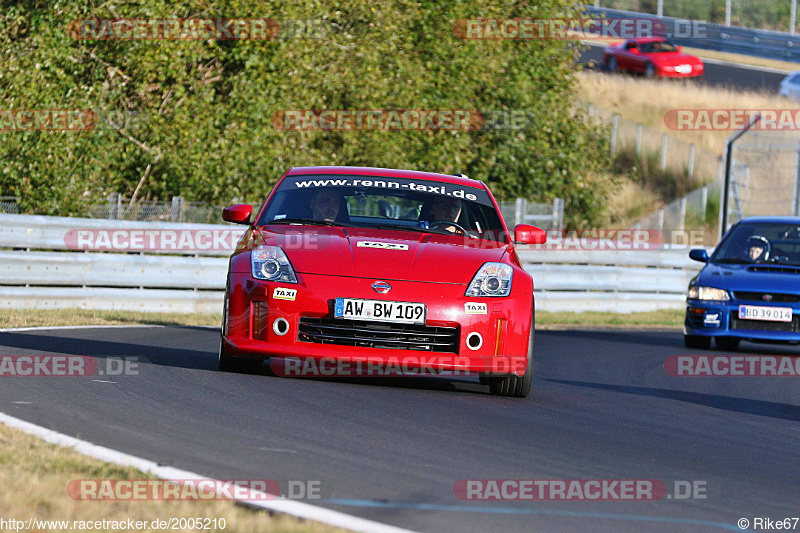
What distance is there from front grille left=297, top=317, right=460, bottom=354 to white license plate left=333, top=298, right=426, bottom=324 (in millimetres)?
39

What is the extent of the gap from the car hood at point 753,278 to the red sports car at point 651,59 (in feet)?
113

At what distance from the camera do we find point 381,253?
8.02 metres

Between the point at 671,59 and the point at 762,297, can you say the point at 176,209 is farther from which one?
the point at 671,59

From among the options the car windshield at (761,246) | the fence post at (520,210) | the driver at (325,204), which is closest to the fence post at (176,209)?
the fence post at (520,210)

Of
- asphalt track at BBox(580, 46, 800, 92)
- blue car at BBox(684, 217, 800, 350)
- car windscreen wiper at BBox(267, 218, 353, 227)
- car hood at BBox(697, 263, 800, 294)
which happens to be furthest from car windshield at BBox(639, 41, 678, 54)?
car windscreen wiper at BBox(267, 218, 353, 227)

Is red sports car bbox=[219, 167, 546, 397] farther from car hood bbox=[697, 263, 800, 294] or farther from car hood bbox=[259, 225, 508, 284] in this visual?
car hood bbox=[697, 263, 800, 294]

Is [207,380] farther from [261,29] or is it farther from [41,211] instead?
[261,29]

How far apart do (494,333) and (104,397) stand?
241 centimetres

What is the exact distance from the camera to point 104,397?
6.89 meters

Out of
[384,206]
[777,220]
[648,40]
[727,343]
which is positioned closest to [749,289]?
[727,343]

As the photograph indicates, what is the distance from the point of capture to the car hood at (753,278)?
14.1 meters

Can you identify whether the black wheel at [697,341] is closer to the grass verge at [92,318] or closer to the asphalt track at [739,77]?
the grass verge at [92,318]

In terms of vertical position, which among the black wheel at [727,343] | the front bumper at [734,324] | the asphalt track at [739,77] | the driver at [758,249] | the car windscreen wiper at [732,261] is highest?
the asphalt track at [739,77]

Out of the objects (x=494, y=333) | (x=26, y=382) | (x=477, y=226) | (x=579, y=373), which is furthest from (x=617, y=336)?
(x=26, y=382)
